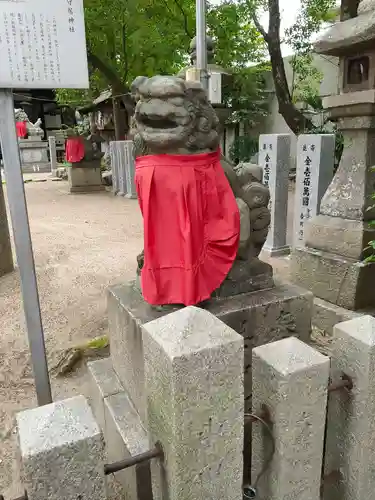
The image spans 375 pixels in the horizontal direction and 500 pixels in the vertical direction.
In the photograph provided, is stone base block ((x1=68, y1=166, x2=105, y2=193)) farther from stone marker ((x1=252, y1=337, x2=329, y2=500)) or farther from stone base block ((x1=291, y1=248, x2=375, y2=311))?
stone marker ((x1=252, y1=337, x2=329, y2=500))

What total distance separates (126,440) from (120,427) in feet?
A: 0.29

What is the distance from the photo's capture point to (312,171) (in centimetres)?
441

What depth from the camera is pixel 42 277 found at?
4723 mm

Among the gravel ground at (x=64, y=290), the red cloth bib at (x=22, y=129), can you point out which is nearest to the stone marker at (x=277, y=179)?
the gravel ground at (x=64, y=290)

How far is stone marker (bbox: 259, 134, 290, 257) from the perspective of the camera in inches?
192

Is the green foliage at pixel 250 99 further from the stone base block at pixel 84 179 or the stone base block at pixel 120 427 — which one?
the stone base block at pixel 120 427

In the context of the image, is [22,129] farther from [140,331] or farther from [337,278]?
[140,331]

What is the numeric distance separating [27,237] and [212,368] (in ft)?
3.88

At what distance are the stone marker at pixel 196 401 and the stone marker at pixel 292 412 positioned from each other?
0.13 m

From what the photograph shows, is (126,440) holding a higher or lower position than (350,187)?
lower

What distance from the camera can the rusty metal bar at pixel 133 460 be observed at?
104cm

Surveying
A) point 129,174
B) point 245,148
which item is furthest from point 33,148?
point 129,174

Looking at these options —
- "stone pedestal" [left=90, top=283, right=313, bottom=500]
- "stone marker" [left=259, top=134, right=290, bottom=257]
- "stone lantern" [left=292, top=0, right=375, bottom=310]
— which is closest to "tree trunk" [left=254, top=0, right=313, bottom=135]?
"stone marker" [left=259, top=134, right=290, bottom=257]

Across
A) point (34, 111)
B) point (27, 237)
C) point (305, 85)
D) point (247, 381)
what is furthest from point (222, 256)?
point (34, 111)
